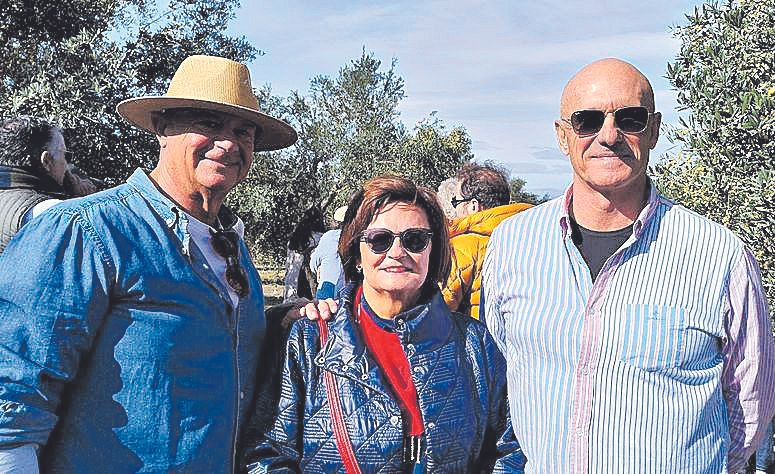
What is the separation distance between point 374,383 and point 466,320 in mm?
526

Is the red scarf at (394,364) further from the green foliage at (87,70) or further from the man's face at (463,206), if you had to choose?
the green foliage at (87,70)

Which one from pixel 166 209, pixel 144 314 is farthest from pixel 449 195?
pixel 144 314

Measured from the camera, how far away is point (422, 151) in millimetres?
22078

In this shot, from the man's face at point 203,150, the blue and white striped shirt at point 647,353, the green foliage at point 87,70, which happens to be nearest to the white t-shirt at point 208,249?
the man's face at point 203,150

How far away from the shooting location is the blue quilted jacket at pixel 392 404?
2809mm

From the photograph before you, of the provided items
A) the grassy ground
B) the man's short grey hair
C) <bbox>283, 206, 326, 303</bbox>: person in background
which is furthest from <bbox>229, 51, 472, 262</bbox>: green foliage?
the man's short grey hair

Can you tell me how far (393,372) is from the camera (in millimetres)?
2959

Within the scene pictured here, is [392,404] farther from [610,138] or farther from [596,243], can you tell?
[610,138]

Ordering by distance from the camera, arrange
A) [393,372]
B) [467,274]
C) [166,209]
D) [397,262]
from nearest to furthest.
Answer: [166,209] < [393,372] < [397,262] < [467,274]

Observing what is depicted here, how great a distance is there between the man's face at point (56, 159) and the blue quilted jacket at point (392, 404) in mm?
2448

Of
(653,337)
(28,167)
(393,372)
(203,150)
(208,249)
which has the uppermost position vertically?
(28,167)

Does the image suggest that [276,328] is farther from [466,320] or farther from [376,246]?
[466,320]

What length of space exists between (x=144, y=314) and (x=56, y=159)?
277 centimetres

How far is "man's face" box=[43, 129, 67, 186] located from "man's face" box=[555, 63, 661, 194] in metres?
3.15
